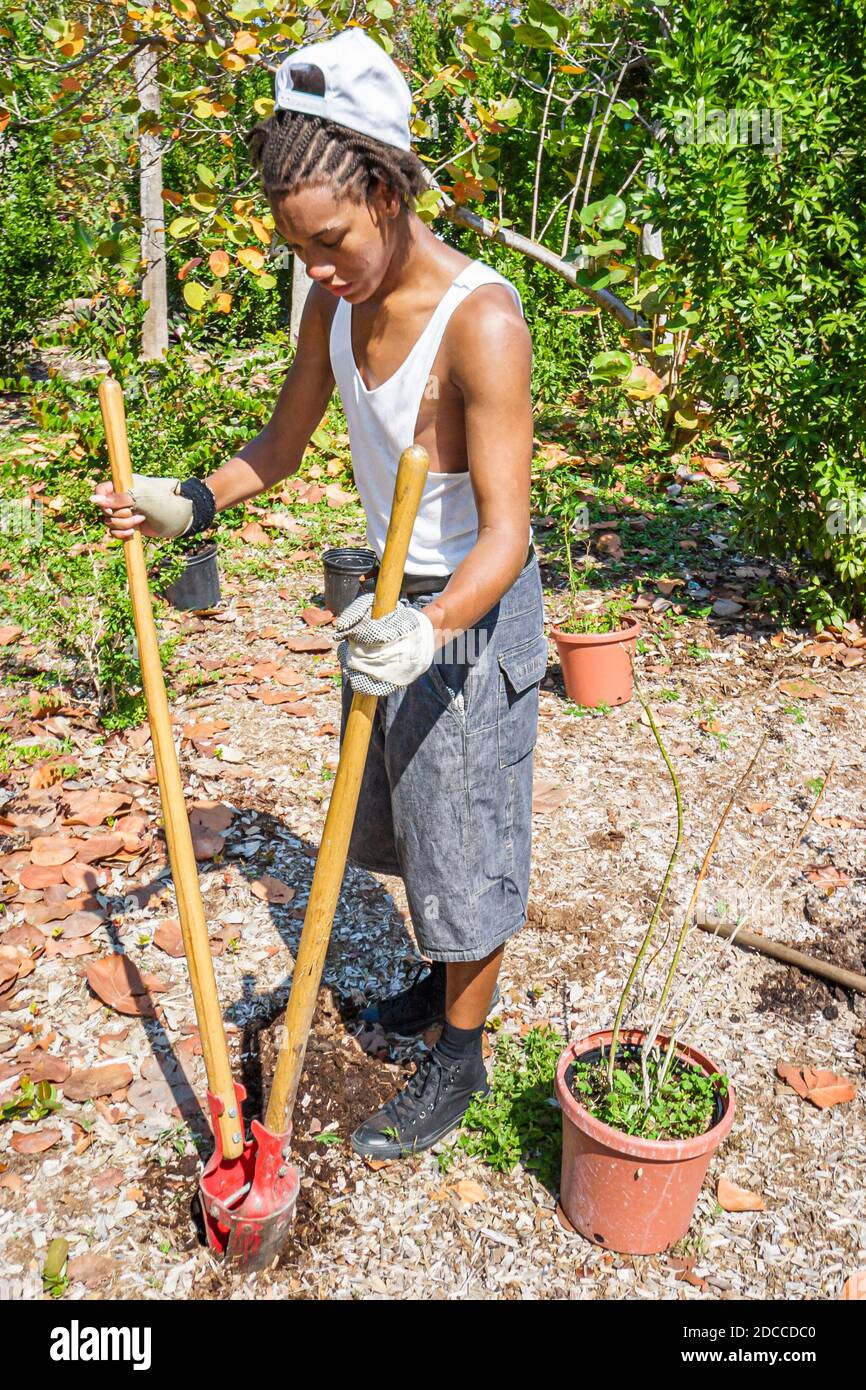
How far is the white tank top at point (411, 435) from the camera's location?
1.91 meters

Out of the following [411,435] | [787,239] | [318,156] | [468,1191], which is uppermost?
[318,156]

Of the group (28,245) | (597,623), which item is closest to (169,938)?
(597,623)

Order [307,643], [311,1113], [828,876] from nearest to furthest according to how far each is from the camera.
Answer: [311,1113]
[828,876]
[307,643]

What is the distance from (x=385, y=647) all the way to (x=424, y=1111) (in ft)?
4.21

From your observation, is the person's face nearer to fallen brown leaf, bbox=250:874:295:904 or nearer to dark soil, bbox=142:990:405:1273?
dark soil, bbox=142:990:405:1273

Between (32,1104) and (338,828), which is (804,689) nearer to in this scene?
(338,828)

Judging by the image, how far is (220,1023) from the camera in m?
→ 2.14

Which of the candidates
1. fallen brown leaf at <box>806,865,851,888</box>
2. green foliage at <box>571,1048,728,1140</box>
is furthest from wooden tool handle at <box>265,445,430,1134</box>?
fallen brown leaf at <box>806,865,851,888</box>

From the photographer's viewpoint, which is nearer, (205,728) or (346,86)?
(346,86)

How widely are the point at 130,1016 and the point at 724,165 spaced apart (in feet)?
12.9

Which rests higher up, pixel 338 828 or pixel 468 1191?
pixel 338 828

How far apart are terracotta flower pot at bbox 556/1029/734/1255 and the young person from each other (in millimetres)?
354

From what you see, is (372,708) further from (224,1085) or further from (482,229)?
(482,229)

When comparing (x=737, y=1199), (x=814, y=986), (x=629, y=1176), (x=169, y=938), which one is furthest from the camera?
(x=169, y=938)
